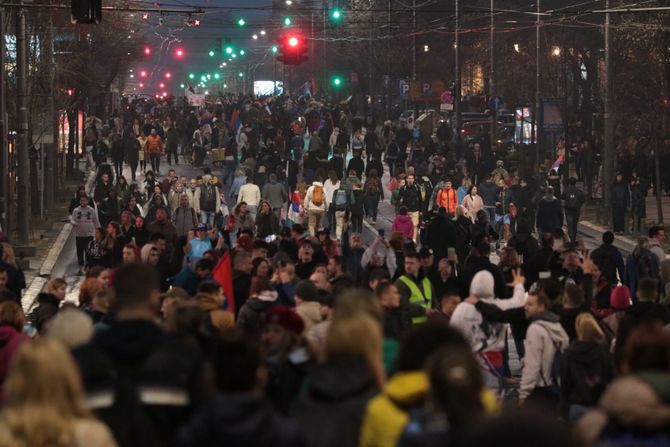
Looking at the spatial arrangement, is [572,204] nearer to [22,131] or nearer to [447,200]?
[447,200]

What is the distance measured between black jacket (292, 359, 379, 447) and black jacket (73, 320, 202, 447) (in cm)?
63

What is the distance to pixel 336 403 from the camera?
25.3 feet

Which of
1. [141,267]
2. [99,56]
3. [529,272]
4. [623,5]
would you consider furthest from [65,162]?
[141,267]

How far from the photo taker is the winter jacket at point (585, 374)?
38.8 feet

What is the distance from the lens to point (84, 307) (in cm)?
1475

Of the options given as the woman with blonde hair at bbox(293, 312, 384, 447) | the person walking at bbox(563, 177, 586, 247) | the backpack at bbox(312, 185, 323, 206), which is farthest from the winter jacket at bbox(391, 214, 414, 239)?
the woman with blonde hair at bbox(293, 312, 384, 447)

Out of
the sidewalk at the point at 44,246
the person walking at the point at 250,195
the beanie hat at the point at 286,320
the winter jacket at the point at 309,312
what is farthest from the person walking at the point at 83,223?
the beanie hat at the point at 286,320

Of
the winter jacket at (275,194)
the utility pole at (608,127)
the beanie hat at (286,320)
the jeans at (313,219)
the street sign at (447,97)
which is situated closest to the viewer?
the beanie hat at (286,320)

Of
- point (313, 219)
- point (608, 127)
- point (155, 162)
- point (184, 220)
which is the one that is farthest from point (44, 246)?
point (155, 162)

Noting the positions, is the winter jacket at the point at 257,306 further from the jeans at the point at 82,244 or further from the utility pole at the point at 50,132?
the utility pole at the point at 50,132

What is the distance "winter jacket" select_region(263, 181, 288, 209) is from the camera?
119 feet

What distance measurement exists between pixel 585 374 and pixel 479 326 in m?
2.58

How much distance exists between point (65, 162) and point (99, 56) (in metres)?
7.19

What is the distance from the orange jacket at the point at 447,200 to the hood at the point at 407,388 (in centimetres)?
2649
